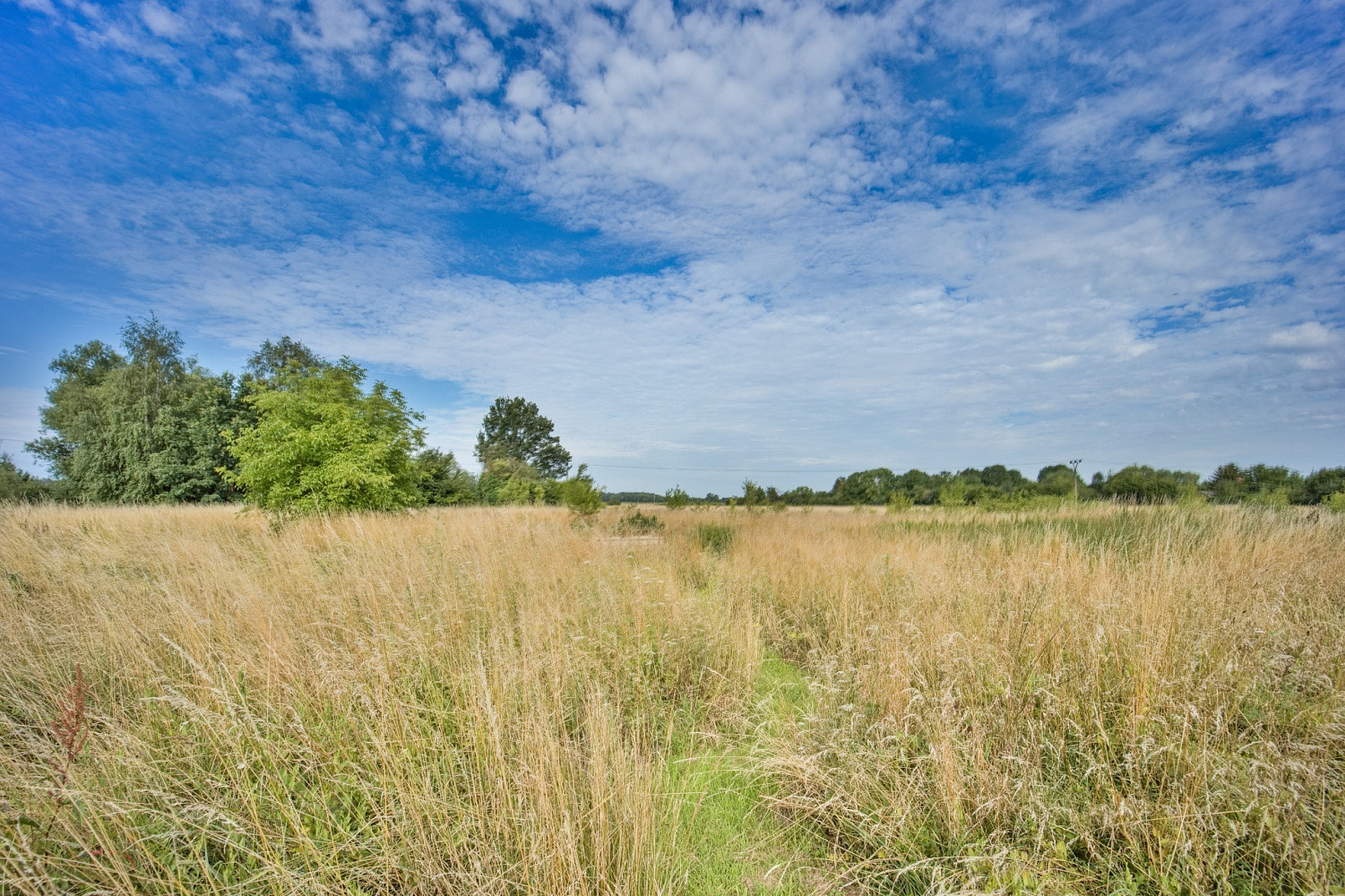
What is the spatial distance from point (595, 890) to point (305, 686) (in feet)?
8.52

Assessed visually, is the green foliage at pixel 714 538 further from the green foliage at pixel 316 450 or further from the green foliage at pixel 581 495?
the green foliage at pixel 316 450

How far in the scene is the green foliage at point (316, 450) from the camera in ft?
37.9

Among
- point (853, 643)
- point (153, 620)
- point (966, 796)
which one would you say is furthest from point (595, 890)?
point (153, 620)

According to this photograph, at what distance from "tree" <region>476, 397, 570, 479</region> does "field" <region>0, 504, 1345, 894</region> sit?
142 ft

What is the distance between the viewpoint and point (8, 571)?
20.1 ft

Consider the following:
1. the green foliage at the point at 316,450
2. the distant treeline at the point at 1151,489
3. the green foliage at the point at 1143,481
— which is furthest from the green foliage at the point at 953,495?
the green foliage at the point at 316,450

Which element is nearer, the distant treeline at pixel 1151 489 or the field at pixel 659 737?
the field at pixel 659 737

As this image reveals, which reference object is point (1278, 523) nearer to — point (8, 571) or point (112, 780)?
point (112, 780)

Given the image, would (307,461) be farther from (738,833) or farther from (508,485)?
(508,485)

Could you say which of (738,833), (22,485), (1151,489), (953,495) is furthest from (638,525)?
(22,485)

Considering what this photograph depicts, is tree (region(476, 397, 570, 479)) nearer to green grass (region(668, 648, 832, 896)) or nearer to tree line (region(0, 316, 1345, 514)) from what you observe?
tree line (region(0, 316, 1345, 514))

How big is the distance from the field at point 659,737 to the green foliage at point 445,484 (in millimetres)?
22457

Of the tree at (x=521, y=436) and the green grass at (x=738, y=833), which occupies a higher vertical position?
the tree at (x=521, y=436)

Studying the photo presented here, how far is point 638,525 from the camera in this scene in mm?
15242
